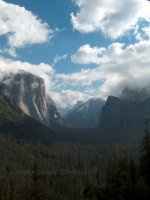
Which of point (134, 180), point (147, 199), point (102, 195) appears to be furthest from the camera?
point (102, 195)

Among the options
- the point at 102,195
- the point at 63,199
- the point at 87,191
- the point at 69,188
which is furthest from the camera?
the point at 69,188

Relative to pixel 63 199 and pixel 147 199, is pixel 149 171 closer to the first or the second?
pixel 147 199

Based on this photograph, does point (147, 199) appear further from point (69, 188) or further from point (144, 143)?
point (69, 188)

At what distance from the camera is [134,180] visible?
96938 mm

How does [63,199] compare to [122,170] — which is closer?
[122,170]

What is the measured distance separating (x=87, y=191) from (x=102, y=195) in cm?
2180

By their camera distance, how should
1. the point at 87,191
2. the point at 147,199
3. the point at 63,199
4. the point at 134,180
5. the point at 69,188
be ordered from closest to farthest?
the point at 147,199 → the point at 134,180 → the point at 63,199 → the point at 87,191 → the point at 69,188

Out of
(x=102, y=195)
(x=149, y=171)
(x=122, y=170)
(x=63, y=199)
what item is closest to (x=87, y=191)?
(x=63, y=199)

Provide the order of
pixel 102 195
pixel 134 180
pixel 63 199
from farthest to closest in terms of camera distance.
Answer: pixel 63 199 → pixel 102 195 → pixel 134 180

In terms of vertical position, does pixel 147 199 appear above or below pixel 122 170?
below

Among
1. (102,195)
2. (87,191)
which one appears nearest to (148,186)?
(102,195)

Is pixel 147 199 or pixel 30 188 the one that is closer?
pixel 147 199

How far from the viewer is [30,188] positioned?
107m

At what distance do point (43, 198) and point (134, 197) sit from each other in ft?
78.6
